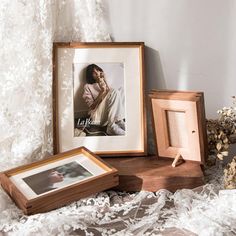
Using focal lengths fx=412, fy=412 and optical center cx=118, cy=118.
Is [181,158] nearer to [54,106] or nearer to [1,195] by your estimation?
[54,106]

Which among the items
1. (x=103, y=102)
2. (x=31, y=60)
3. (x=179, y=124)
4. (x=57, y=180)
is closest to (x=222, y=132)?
(x=179, y=124)

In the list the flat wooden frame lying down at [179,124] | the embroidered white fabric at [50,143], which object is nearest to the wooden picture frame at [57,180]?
the embroidered white fabric at [50,143]

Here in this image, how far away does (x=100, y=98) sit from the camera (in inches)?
50.3

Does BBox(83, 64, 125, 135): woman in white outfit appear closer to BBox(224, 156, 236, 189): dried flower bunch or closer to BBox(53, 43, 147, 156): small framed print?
BBox(53, 43, 147, 156): small framed print

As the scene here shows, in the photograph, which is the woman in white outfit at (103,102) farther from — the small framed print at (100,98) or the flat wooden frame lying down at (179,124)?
the flat wooden frame lying down at (179,124)

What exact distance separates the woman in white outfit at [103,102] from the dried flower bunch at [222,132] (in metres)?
0.27

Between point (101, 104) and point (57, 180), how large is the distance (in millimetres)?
289

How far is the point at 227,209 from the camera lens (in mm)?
1031

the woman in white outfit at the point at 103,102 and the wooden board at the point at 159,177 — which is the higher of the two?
the woman in white outfit at the point at 103,102

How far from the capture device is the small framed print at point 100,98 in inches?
49.7

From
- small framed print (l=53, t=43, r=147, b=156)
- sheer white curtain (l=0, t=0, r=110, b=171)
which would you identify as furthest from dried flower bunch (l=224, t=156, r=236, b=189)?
sheer white curtain (l=0, t=0, r=110, b=171)

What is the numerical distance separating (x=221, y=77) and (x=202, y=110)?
0.61 ft

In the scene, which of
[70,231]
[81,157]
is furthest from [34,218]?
[81,157]

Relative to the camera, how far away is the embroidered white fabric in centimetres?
99
